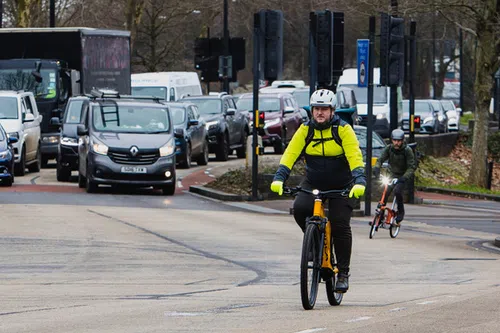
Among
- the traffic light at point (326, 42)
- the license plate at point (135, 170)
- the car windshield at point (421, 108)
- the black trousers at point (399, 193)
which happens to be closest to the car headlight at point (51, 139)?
the license plate at point (135, 170)

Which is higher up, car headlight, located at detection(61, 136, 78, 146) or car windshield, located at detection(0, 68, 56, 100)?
car windshield, located at detection(0, 68, 56, 100)

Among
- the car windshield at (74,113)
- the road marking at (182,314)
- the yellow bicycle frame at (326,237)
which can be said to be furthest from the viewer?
the car windshield at (74,113)

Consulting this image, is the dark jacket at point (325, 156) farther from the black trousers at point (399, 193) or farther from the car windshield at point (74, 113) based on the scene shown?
the car windshield at point (74, 113)

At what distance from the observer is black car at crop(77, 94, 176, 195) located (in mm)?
25016

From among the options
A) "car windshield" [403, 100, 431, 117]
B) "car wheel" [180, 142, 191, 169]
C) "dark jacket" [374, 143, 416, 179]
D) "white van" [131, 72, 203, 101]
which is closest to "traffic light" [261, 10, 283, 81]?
"dark jacket" [374, 143, 416, 179]

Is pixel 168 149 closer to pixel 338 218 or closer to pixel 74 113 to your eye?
pixel 74 113

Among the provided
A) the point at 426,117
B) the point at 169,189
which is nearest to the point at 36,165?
the point at 169,189

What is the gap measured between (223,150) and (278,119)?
107 inches

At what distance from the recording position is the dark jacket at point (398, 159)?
19031 millimetres

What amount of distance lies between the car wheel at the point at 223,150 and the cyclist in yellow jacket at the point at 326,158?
86.9ft

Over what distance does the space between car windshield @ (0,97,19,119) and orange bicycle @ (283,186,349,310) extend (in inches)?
789

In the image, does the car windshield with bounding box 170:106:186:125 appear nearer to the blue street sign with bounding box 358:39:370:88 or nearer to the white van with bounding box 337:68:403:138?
the white van with bounding box 337:68:403:138

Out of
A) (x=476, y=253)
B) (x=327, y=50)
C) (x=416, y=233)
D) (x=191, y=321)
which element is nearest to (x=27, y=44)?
(x=327, y=50)

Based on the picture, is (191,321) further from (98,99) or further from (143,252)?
(98,99)
